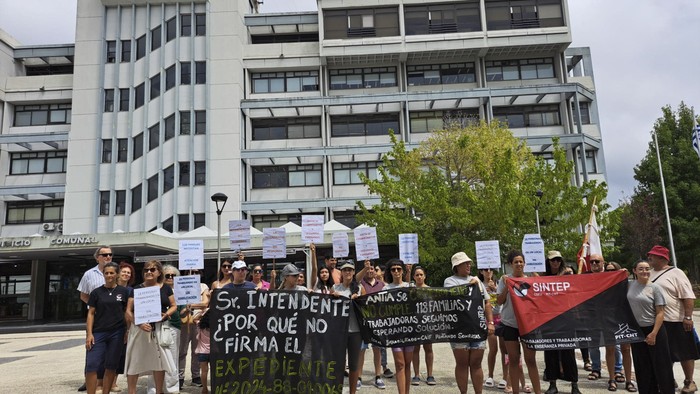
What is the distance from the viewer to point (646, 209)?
118 feet

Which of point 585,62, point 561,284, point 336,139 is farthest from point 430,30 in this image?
point 561,284

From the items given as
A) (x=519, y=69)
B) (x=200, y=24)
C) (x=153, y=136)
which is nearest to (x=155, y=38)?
(x=200, y=24)

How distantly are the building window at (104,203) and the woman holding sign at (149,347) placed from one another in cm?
2873

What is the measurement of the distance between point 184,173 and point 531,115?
23.0 metres

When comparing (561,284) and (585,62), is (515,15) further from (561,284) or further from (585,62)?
(561,284)

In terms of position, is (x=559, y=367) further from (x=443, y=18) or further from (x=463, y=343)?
(x=443, y=18)

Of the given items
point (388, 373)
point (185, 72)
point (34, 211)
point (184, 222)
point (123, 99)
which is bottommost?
point (388, 373)

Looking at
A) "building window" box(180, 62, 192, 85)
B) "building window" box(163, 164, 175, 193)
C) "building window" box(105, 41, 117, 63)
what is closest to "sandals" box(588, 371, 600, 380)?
"building window" box(163, 164, 175, 193)

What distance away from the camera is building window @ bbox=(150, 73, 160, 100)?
34.0m

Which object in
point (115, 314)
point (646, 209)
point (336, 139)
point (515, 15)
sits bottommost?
point (115, 314)

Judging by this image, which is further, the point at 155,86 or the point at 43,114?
the point at 43,114

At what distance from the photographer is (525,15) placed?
3450 cm

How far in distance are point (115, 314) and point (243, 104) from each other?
91.5 feet

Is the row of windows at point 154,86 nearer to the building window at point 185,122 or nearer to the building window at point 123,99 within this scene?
the building window at point 123,99
